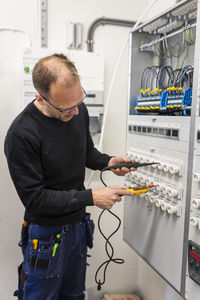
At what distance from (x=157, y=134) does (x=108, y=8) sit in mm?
1111

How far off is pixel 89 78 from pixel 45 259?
113 centimetres

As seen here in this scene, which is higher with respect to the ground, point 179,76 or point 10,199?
point 179,76

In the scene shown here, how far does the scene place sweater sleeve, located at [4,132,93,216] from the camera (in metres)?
1.24

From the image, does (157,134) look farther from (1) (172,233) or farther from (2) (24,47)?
(2) (24,47)

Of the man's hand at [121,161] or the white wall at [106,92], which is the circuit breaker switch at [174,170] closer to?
the man's hand at [121,161]

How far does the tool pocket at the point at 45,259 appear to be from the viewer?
4.43ft

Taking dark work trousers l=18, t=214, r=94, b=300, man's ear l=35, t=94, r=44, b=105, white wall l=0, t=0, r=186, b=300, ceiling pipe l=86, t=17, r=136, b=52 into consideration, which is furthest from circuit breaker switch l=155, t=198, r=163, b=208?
ceiling pipe l=86, t=17, r=136, b=52

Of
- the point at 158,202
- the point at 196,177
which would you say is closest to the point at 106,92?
the point at 158,202

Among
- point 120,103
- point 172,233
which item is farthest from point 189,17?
point 172,233

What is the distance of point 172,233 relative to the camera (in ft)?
4.22

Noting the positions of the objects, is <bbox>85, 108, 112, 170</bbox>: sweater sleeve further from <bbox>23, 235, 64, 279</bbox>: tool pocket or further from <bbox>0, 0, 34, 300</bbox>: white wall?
<bbox>0, 0, 34, 300</bbox>: white wall

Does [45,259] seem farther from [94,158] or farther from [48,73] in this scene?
[48,73]

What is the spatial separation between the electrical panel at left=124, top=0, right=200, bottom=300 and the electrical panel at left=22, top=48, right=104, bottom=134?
1.00 ft

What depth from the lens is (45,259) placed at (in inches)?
53.1
